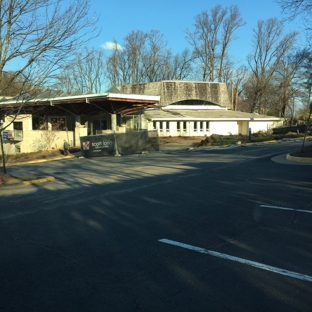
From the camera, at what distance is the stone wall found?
47.6 metres

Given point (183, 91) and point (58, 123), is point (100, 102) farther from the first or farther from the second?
point (183, 91)

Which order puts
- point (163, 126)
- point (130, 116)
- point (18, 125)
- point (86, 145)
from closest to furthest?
point (86, 145), point (18, 125), point (130, 116), point (163, 126)

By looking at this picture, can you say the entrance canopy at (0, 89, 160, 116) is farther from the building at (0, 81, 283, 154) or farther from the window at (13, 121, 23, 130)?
the window at (13, 121, 23, 130)

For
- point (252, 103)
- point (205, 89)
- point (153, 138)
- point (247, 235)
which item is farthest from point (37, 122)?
point (252, 103)

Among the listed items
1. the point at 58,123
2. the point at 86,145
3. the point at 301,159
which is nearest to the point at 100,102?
the point at 86,145

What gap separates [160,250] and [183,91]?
4475 centimetres

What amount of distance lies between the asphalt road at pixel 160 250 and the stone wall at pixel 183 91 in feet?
127

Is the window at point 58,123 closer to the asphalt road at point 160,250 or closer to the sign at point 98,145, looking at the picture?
the sign at point 98,145

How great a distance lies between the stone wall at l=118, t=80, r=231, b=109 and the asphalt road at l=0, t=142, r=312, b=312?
38.7 meters

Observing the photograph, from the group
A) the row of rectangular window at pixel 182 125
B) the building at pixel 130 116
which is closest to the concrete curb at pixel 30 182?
the building at pixel 130 116

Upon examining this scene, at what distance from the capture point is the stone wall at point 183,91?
47.6 meters

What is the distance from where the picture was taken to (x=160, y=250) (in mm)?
5219

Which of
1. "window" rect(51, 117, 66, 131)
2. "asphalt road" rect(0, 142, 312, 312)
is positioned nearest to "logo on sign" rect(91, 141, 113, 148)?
"window" rect(51, 117, 66, 131)

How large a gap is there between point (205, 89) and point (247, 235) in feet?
150
